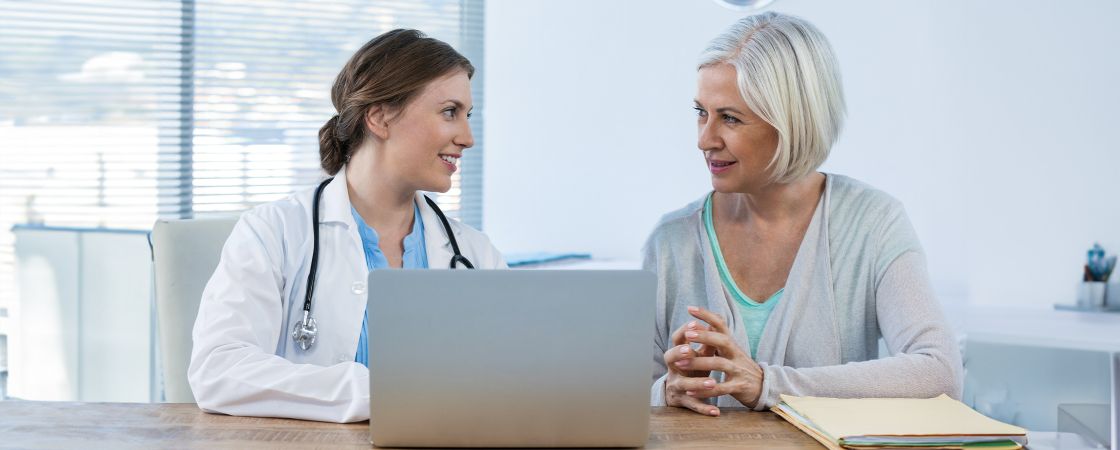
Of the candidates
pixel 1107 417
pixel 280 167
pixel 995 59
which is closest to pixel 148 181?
pixel 280 167

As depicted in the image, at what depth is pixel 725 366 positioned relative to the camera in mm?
1357

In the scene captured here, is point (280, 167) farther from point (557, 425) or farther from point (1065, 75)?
point (557, 425)

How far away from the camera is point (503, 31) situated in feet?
13.1

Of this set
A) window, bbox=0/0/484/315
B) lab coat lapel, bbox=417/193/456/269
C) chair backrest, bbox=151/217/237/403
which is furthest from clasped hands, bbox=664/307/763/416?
window, bbox=0/0/484/315

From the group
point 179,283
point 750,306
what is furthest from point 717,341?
point 179,283

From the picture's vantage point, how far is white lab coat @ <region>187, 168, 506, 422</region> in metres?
1.27

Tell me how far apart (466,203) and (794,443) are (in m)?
3.18

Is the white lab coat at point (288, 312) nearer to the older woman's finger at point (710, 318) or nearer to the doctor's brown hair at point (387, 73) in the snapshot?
the doctor's brown hair at point (387, 73)

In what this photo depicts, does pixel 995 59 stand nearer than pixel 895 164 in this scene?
Yes

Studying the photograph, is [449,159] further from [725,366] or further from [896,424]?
[896,424]

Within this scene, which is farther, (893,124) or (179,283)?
(893,124)

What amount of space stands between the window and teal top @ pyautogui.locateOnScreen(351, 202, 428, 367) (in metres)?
2.31

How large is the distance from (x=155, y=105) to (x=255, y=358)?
9.04 ft

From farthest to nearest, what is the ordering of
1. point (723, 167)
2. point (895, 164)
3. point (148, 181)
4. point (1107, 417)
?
1. point (148, 181)
2. point (895, 164)
3. point (1107, 417)
4. point (723, 167)
